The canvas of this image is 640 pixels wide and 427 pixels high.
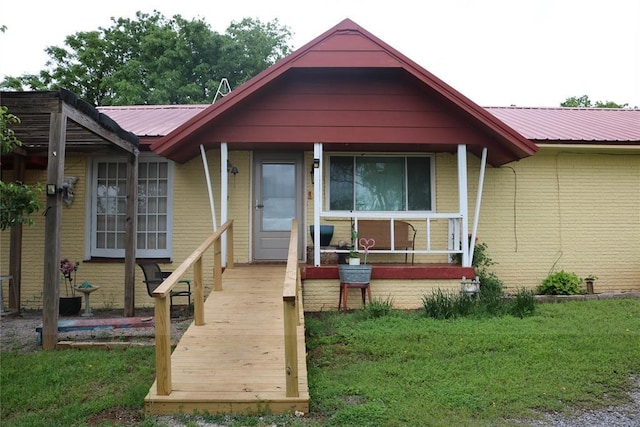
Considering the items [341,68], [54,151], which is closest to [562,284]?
[341,68]

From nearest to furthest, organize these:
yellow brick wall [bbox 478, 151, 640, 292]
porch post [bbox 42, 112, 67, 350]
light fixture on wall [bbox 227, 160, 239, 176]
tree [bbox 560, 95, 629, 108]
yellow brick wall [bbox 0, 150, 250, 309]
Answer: porch post [bbox 42, 112, 67, 350]
light fixture on wall [bbox 227, 160, 239, 176]
yellow brick wall [bbox 0, 150, 250, 309]
yellow brick wall [bbox 478, 151, 640, 292]
tree [bbox 560, 95, 629, 108]

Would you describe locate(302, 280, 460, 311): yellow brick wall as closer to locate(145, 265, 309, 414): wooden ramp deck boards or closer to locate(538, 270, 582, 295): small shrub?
locate(145, 265, 309, 414): wooden ramp deck boards

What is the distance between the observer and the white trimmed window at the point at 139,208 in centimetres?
934

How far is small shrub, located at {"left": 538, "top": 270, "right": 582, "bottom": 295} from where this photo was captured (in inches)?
349

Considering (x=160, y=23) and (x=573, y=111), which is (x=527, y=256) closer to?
(x=573, y=111)

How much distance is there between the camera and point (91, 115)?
6.44 metres

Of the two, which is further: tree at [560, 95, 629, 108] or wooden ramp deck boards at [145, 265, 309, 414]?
tree at [560, 95, 629, 108]

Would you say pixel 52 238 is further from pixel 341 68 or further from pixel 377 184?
pixel 377 184

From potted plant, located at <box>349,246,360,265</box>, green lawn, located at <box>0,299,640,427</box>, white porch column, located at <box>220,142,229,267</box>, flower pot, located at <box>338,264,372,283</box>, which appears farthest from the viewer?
white porch column, located at <box>220,142,229,267</box>

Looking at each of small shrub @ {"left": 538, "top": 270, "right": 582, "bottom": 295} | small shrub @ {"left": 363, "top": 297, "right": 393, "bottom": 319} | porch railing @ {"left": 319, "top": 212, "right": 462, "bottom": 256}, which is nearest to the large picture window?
porch railing @ {"left": 319, "top": 212, "right": 462, "bottom": 256}

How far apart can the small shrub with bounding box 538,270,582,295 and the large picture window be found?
268cm

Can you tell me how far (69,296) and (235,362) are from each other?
5.90m

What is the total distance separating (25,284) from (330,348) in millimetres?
6999

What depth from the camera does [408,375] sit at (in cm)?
466
